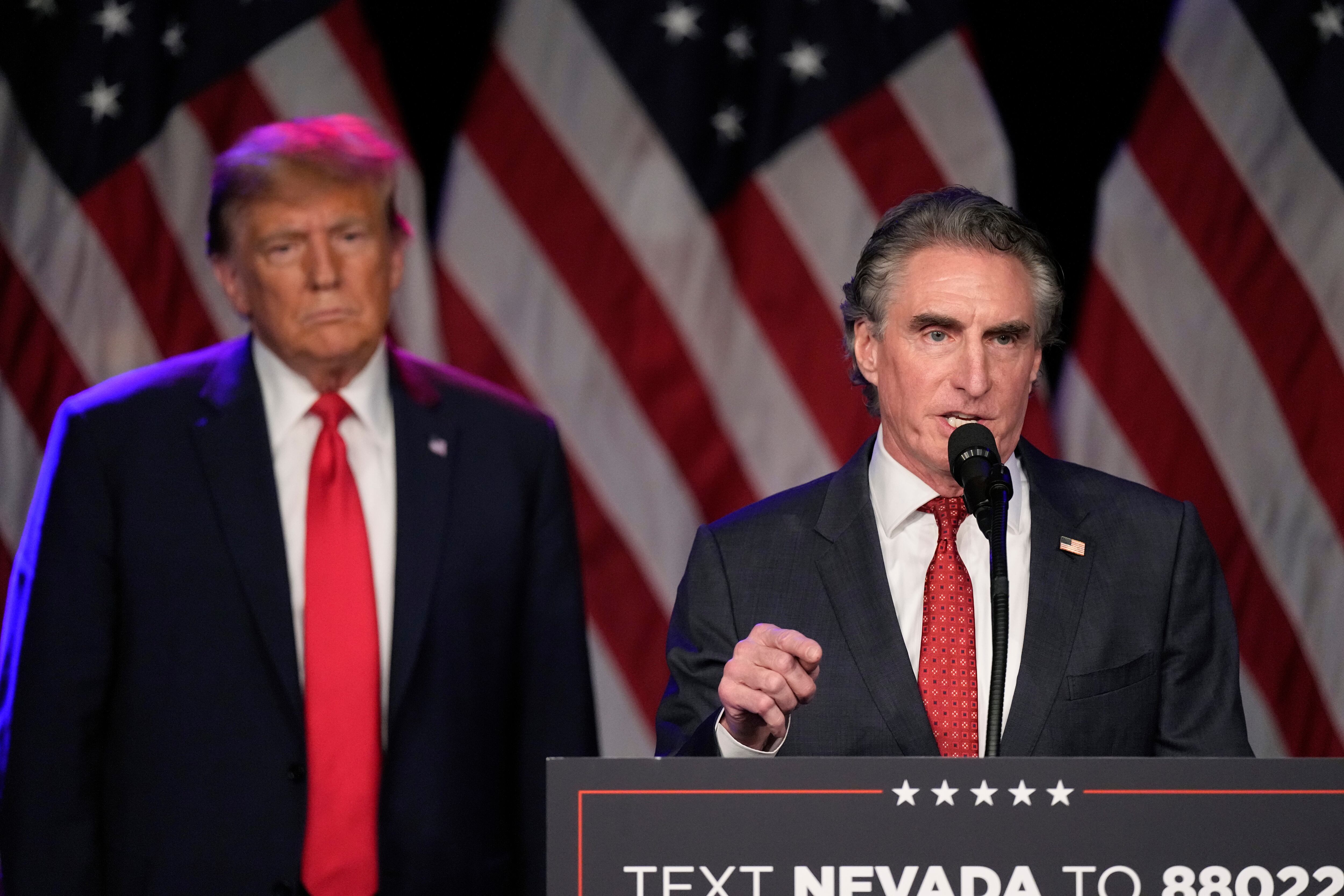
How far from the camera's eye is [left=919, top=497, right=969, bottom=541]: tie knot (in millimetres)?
2072

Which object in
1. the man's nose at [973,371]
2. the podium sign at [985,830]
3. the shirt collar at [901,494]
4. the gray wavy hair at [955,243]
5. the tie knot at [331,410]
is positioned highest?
the gray wavy hair at [955,243]

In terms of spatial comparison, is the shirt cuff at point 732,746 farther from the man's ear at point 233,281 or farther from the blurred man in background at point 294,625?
the man's ear at point 233,281

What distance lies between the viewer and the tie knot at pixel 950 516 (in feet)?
6.80

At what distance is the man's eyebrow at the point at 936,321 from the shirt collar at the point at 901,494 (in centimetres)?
20

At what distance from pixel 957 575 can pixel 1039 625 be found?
0.13 metres

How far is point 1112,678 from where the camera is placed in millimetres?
1963

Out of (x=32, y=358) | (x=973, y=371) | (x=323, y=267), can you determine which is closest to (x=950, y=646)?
(x=973, y=371)

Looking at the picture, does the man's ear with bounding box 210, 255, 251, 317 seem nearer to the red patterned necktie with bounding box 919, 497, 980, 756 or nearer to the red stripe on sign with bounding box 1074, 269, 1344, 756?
the red patterned necktie with bounding box 919, 497, 980, 756

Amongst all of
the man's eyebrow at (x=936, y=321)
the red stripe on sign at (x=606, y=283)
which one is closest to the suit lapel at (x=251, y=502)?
the red stripe on sign at (x=606, y=283)

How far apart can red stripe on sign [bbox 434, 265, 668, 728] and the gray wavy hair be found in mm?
1452

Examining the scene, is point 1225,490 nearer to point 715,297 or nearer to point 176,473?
point 715,297

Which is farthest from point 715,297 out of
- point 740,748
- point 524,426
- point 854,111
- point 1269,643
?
point 740,748

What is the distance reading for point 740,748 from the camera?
1.72m

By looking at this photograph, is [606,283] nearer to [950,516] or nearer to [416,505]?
[416,505]
